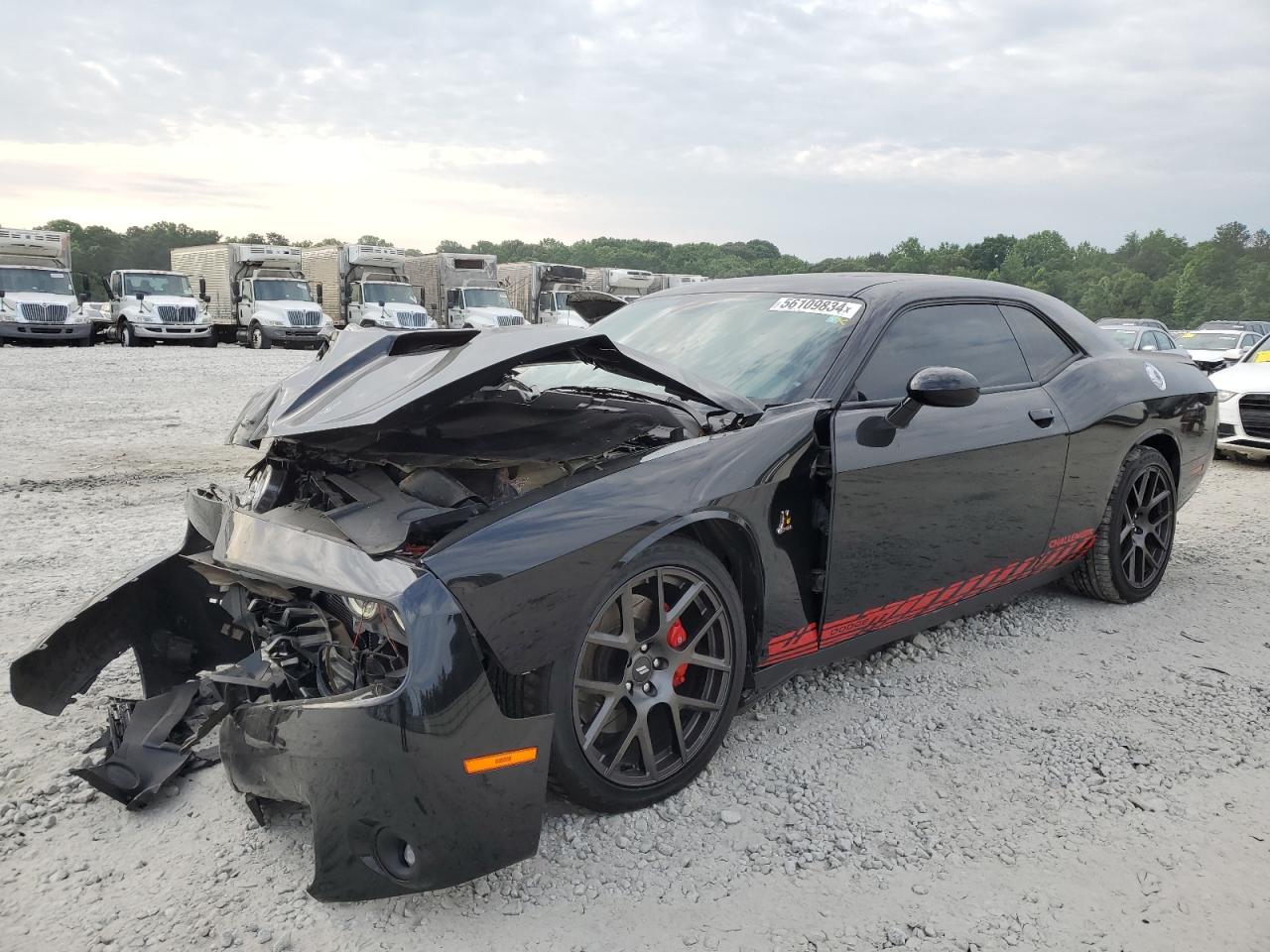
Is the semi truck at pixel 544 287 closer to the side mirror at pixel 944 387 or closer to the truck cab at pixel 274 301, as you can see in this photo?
the truck cab at pixel 274 301

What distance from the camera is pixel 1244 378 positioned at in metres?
8.66

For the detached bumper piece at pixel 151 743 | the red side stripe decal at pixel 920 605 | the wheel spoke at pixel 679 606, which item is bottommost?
the detached bumper piece at pixel 151 743

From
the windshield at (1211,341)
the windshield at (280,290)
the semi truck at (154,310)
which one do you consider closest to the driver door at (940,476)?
the windshield at (1211,341)

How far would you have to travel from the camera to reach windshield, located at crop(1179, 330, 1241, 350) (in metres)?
18.3

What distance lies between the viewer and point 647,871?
235 cm

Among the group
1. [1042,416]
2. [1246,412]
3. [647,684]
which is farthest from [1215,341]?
[647,684]

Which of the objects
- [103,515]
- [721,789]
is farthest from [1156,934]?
[103,515]

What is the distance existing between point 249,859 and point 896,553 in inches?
87.3

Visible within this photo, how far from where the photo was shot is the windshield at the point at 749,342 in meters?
3.17

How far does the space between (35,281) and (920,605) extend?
2416 cm

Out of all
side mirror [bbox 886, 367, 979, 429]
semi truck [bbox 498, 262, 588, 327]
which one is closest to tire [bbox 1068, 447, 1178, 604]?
side mirror [bbox 886, 367, 979, 429]

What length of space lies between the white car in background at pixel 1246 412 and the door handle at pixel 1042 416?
18.6ft

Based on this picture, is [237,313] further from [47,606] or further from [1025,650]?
[1025,650]

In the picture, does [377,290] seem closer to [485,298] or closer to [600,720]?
[485,298]
